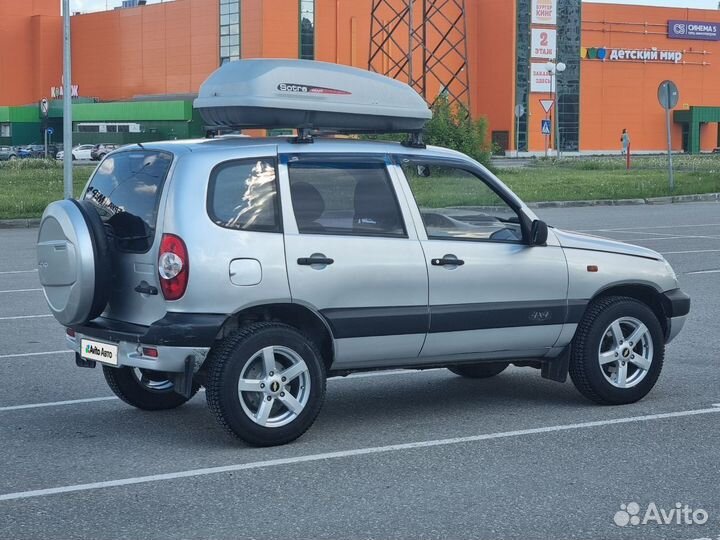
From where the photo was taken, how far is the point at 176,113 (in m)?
80.5

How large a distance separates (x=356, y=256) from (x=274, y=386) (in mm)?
895

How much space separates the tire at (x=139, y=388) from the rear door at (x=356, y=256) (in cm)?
134

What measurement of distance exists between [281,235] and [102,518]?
6.65ft

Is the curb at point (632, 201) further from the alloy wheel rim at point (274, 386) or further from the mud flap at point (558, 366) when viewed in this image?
the alloy wheel rim at point (274, 386)

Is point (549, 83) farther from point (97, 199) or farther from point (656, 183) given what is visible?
point (97, 199)

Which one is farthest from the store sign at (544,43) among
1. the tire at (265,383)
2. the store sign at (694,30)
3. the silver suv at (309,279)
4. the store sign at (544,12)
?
the tire at (265,383)

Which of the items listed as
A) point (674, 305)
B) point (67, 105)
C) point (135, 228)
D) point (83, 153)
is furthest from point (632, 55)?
point (135, 228)

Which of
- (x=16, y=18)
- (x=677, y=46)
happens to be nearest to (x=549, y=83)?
(x=677, y=46)

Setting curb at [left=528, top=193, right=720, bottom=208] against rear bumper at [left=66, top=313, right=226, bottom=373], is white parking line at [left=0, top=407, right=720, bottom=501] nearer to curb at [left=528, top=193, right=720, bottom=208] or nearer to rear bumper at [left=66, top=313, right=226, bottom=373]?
rear bumper at [left=66, top=313, right=226, bottom=373]

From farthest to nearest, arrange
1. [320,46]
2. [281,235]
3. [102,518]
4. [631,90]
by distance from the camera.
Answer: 1. [631,90]
2. [320,46]
3. [281,235]
4. [102,518]

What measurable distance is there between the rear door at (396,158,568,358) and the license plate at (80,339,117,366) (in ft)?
6.01

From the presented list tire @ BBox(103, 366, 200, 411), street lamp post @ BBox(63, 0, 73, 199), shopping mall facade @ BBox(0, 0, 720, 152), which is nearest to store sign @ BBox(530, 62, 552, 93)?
shopping mall facade @ BBox(0, 0, 720, 152)

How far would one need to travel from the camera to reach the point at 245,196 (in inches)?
271

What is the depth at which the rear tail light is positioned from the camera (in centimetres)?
658
